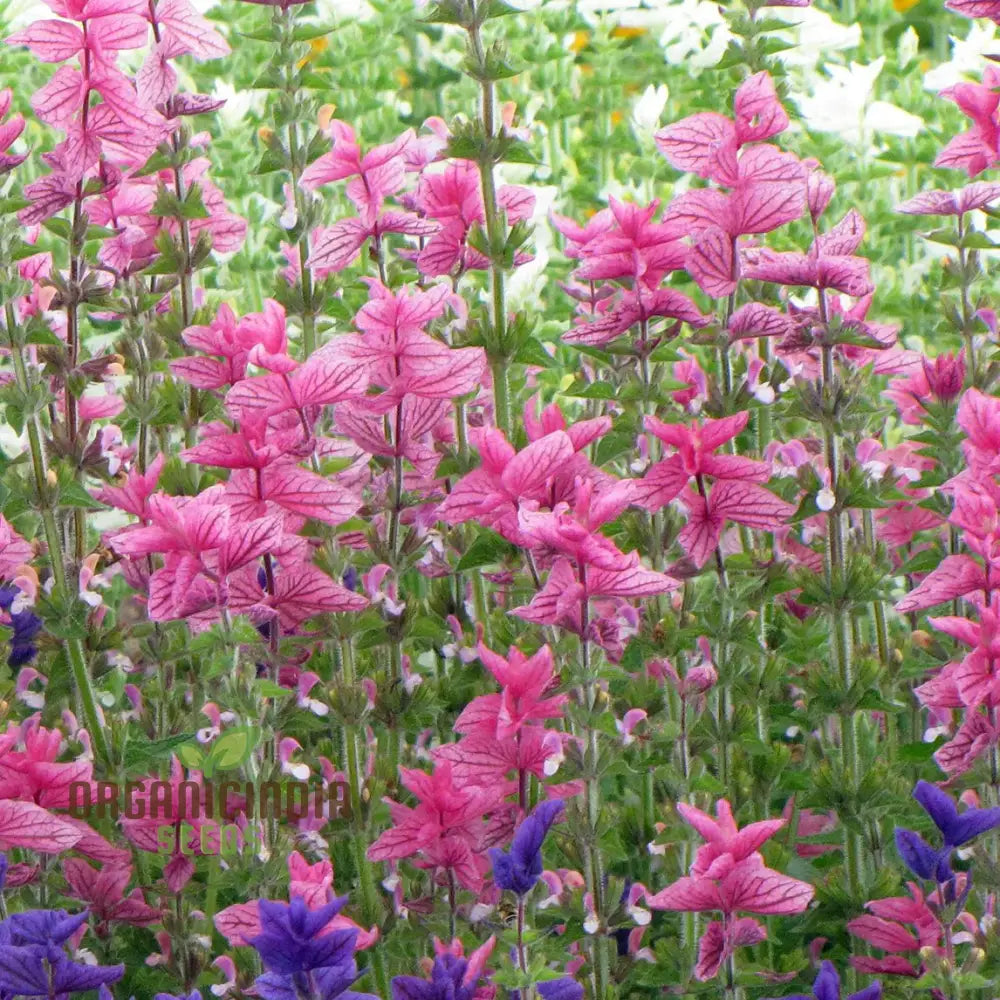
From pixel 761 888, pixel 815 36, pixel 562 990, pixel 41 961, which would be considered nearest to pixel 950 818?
pixel 761 888

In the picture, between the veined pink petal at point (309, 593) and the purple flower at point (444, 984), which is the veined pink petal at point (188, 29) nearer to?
the veined pink petal at point (309, 593)

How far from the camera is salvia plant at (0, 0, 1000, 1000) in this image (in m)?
1.65

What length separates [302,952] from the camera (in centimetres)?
135

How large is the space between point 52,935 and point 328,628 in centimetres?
53

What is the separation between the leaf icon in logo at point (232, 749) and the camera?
1646 millimetres

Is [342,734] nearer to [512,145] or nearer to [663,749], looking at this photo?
[663,749]

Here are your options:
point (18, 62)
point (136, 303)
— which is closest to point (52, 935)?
point (136, 303)

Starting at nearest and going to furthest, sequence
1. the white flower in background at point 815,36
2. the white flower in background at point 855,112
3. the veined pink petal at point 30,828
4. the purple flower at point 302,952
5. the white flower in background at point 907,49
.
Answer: the purple flower at point 302,952 → the veined pink petal at point 30,828 → the white flower in background at point 855,112 → the white flower in background at point 815,36 → the white flower in background at point 907,49

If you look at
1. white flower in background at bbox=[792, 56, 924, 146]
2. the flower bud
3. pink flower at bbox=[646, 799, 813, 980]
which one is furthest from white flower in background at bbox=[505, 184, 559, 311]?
pink flower at bbox=[646, 799, 813, 980]

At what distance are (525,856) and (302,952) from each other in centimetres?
21

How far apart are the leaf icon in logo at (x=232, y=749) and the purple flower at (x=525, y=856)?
31 centimetres

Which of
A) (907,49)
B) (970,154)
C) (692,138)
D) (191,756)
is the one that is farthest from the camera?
(907,49)

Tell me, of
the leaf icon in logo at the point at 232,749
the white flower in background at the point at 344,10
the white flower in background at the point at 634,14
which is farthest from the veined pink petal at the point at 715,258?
the white flower in background at the point at 634,14

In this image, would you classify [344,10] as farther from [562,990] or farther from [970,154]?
[562,990]
